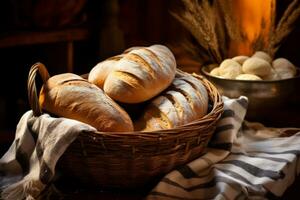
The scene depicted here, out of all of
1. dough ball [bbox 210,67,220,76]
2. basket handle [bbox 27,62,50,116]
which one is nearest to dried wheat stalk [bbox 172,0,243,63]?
dough ball [bbox 210,67,220,76]

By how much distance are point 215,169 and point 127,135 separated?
218 mm

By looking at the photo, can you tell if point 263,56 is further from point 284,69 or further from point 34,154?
point 34,154

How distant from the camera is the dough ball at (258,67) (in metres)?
1.10

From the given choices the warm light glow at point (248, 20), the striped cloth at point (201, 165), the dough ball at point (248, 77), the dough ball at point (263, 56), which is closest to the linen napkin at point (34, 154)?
the striped cloth at point (201, 165)

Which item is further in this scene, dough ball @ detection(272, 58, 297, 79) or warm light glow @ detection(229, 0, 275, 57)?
warm light glow @ detection(229, 0, 275, 57)

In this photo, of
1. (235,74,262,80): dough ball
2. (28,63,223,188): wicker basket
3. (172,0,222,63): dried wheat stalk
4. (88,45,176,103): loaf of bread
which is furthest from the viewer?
(172,0,222,63): dried wheat stalk

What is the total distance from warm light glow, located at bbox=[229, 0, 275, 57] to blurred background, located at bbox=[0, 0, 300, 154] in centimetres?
16

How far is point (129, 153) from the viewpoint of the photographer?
29.2 inches

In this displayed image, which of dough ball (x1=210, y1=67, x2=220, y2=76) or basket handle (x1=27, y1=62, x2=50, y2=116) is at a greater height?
basket handle (x1=27, y1=62, x2=50, y2=116)

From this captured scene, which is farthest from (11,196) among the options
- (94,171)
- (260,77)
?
(260,77)

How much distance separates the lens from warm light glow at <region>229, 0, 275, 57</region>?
4.31ft

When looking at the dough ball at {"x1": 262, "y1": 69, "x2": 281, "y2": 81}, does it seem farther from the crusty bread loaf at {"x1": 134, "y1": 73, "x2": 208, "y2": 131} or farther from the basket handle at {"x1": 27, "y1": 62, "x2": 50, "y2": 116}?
the basket handle at {"x1": 27, "y1": 62, "x2": 50, "y2": 116}

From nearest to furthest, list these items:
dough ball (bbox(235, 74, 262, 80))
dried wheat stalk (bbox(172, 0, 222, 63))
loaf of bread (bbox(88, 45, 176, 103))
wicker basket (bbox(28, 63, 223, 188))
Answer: wicker basket (bbox(28, 63, 223, 188))
loaf of bread (bbox(88, 45, 176, 103))
dough ball (bbox(235, 74, 262, 80))
dried wheat stalk (bbox(172, 0, 222, 63))

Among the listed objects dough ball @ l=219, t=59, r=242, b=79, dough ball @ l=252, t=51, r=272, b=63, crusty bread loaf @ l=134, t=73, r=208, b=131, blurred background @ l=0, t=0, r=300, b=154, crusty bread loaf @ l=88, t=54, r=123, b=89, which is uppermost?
crusty bread loaf @ l=88, t=54, r=123, b=89
